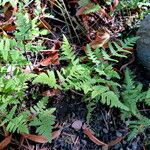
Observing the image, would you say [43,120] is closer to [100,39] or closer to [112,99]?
[112,99]

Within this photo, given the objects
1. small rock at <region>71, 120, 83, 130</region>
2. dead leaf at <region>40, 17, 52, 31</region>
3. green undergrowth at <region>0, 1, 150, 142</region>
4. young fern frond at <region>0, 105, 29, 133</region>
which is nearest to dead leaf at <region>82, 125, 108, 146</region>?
small rock at <region>71, 120, 83, 130</region>

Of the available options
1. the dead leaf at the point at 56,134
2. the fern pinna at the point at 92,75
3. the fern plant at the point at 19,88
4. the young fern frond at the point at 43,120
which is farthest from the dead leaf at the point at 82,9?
the dead leaf at the point at 56,134

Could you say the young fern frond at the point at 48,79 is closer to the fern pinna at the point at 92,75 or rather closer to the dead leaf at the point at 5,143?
the fern pinna at the point at 92,75

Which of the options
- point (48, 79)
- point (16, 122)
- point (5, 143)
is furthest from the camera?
point (48, 79)

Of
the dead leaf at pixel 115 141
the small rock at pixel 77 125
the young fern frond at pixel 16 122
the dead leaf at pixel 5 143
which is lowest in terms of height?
the dead leaf at pixel 115 141

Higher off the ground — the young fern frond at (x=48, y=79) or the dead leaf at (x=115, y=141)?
the young fern frond at (x=48, y=79)

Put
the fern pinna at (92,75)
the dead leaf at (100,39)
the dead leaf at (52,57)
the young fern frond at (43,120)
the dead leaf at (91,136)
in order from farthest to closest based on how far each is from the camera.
Answer: the dead leaf at (100,39) < the dead leaf at (52,57) < the dead leaf at (91,136) < the fern pinna at (92,75) < the young fern frond at (43,120)

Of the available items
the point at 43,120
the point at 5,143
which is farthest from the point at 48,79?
the point at 5,143

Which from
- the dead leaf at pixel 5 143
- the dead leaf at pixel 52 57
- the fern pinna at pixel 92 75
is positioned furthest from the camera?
the dead leaf at pixel 52 57

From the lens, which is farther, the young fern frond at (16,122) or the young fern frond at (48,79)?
the young fern frond at (48,79)

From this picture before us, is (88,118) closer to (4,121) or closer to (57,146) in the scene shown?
(57,146)
